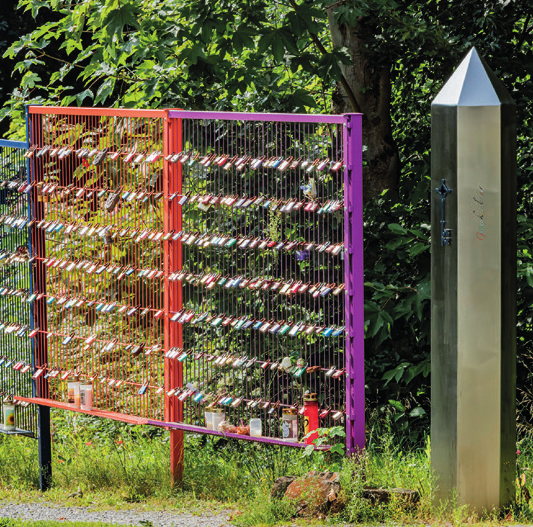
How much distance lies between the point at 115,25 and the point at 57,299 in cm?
201

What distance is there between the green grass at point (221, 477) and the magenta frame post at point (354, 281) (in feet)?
0.86

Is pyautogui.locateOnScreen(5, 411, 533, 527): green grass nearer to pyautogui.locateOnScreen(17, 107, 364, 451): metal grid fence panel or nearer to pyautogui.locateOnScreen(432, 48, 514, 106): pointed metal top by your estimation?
pyautogui.locateOnScreen(17, 107, 364, 451): metal grid fence panel

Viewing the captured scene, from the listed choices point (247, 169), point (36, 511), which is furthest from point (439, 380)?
point (36, 511)

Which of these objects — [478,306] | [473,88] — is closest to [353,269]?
[478,306]

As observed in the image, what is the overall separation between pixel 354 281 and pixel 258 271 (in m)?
0.73

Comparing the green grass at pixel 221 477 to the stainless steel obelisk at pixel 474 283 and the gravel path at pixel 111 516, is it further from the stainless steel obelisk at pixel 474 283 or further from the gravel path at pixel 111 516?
the stainless steel obelisk at pixel 474 283

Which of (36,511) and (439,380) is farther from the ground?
(439,380)

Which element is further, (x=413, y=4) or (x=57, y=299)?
(x=413, y=4)

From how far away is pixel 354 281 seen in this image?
574cm

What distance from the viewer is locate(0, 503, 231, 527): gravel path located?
19.4ft

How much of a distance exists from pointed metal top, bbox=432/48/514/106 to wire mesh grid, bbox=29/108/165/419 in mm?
1996

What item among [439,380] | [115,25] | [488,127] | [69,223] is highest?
[115,25]

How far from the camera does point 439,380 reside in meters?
5.53

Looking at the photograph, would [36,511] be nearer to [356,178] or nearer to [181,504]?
[181,504]
